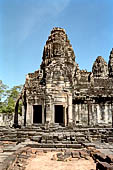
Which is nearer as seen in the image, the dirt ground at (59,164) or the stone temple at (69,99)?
the dirt ground at (59,164)

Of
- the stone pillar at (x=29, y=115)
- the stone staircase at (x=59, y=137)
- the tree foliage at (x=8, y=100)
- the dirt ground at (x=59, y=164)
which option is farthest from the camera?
the tree foliage at (x=8, y=100)

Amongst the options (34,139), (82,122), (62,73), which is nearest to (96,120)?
(82,122)

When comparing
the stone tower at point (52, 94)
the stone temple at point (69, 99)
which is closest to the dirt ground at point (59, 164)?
the stone temple at point (69, 99)

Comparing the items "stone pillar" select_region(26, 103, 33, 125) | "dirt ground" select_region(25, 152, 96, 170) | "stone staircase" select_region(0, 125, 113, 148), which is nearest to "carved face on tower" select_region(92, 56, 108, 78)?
"stone pillar" select_region(26, 103, 33, 125)

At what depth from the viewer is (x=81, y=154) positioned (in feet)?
21.6

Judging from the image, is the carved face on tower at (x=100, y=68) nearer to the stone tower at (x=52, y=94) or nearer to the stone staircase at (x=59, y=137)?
the stone tower at (x=52, y=94)

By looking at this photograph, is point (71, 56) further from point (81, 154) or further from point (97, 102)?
point (81, 154)

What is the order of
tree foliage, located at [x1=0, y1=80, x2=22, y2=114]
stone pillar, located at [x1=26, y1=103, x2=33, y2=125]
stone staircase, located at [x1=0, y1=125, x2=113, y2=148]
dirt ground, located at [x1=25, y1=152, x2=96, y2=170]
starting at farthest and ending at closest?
tree foliage, located at [x1=0, y1=80, x2=22, y2=114]
stone pillar, located at [x1=26, y1=103, x2=33, y2=125]
stone staircase, located at [x1=0, y1=125, x2=113, y2=148]
dirt ground, located at [x1=25, y1=152, x2=96, y2=170]

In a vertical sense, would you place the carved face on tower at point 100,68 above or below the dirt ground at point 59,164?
above

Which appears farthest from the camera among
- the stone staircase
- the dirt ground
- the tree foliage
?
the tree foliage

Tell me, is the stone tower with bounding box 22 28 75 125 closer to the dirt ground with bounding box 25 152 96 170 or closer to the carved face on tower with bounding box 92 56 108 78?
the dirt ground with bounding box 25 152 96 170

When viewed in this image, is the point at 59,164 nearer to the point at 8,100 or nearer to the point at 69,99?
the point at 69,99

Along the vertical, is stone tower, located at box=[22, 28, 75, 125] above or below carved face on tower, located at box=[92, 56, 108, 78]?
below

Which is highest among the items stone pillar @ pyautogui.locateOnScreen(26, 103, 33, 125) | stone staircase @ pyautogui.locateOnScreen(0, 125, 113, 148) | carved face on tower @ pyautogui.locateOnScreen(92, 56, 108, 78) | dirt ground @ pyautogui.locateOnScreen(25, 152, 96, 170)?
carved face on tower @ pyautogui.locateOnScreen(92, 56, 108, 78)
